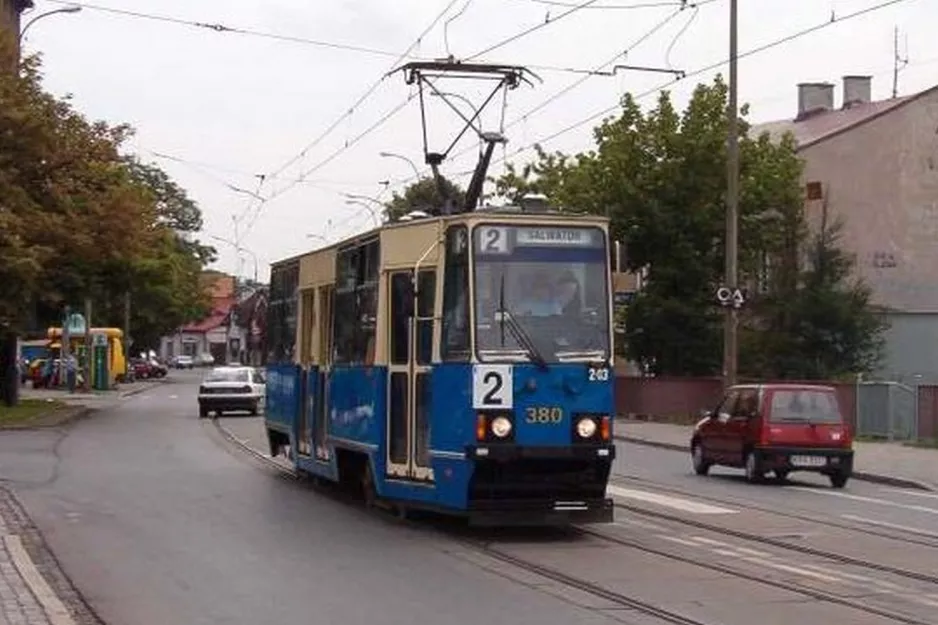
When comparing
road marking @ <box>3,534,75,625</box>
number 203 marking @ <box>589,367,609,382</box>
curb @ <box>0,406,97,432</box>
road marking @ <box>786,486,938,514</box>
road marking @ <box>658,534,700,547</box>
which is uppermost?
number 203 marking @ <box>589,367,609,382</box>

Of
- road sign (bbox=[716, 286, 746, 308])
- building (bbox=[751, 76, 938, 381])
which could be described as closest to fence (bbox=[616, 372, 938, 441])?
road sign (bbox=[716, 286, 746, 308])

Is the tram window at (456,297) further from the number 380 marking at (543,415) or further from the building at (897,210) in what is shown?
the building at (897,210)

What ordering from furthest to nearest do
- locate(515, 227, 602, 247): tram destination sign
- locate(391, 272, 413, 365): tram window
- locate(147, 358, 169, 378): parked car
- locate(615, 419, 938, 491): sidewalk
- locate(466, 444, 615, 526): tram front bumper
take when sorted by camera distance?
locate(147, 358, 169, 378): parked car → locate(615, 419, 938, 491): sidewalk → locate(391, 272, 413, 365): tram window → locate(515, 227, 602, 247): tram destination sign → locate(466, 444, 615, 526): tram front bumper

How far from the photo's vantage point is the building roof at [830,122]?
58.6 m

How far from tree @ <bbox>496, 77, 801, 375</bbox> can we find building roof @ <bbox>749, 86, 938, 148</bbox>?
619cm

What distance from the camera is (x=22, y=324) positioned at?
4462cm

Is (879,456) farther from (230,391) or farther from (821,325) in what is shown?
(230,391)

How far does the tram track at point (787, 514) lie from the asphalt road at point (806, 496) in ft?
0.05

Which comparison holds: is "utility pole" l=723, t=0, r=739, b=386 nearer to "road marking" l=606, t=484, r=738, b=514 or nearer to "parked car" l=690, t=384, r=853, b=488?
"parked car" l=690, t=384, r=853, b=488

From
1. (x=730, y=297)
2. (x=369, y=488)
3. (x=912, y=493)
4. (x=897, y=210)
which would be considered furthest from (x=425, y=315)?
(x=897, y=210)

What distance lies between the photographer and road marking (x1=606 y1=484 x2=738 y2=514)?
19.3 metres

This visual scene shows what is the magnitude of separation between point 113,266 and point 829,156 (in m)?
26.5

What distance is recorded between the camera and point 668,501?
67.4ft

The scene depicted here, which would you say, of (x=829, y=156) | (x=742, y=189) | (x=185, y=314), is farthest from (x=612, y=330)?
(x=185, y=314)
